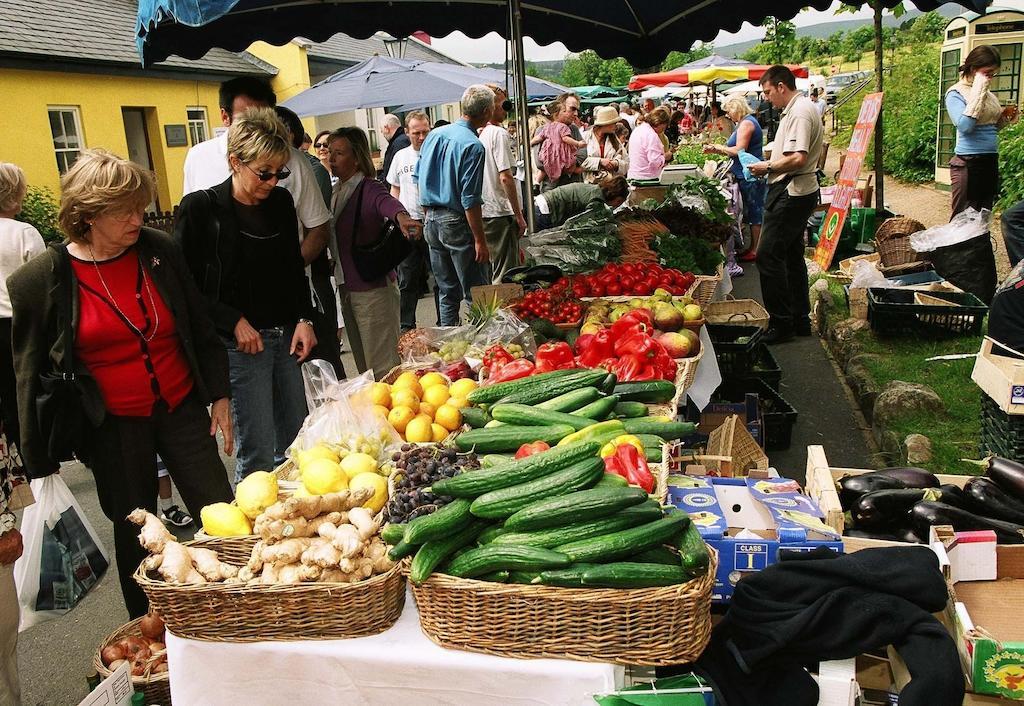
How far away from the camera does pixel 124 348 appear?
3.12m

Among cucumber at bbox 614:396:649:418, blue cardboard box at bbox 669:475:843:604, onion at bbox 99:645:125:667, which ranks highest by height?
cucumber at bbox 614:396:649:418

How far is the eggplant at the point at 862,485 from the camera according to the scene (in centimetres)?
325

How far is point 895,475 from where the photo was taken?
3.32 metres

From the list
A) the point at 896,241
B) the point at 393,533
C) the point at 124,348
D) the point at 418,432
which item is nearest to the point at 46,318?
the point at 124,348

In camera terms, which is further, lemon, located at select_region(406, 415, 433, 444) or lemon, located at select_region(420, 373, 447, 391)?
lemon, located at select_region(420, 373, 447, 391)

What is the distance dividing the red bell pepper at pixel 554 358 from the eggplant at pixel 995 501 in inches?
66.4

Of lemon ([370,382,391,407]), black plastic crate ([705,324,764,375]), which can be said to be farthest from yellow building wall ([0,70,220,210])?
lemon ([370,382,391,407])

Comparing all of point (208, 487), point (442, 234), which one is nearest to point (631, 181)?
point (442, 234)

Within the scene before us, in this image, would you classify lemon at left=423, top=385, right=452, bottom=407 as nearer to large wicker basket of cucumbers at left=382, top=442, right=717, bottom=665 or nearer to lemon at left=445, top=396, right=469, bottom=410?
lemon at left=445, top=396, right=469, bottom=410

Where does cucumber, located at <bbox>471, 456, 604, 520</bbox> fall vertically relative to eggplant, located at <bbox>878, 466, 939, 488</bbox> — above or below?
above

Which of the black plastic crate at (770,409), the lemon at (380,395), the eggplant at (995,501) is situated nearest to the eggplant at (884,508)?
the eggplant at (995,501)

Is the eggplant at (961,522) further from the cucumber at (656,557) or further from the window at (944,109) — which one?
the window at (944,109)

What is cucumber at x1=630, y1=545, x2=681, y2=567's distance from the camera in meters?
2.09

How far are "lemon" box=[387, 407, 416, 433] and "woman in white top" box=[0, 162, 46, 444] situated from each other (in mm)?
2464
